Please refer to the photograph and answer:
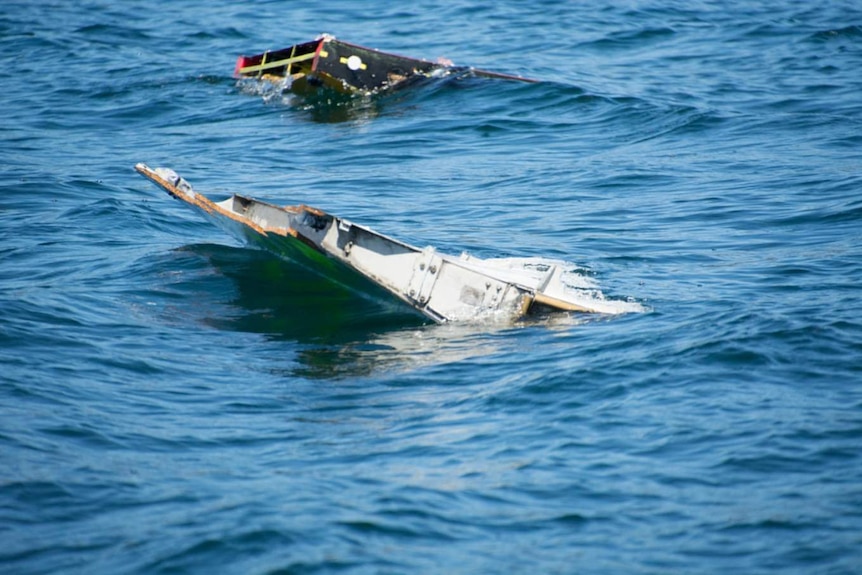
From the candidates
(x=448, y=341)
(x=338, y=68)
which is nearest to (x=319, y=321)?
(x=448, y=341)

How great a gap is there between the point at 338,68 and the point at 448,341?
1216 centimetres

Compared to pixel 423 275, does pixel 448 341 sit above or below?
below

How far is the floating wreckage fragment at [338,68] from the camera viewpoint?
2120 cm

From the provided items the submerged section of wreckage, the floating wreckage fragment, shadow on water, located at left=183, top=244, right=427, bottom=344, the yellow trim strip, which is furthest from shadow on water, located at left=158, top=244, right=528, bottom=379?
the yellow trim strip

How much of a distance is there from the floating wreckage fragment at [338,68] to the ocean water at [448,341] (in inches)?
14.8

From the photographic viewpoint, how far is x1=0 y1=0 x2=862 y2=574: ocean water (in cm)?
696

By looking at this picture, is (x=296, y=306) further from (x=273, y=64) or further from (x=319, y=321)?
(x=273, y=64)

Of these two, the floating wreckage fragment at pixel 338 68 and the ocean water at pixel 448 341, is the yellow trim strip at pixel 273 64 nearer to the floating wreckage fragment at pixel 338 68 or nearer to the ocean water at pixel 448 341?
the floating wreckage fragment at pixel 338 68

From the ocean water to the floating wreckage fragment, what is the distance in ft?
1.24

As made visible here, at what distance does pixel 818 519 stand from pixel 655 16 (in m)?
23.9

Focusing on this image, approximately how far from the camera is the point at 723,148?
18.0m

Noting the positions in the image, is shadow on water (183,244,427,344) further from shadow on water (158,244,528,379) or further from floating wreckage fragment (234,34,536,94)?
floating wreckage fragment (234,34,536,94)

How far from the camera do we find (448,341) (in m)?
10.4

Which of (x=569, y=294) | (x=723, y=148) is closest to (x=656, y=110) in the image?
(x=723, y=148)
